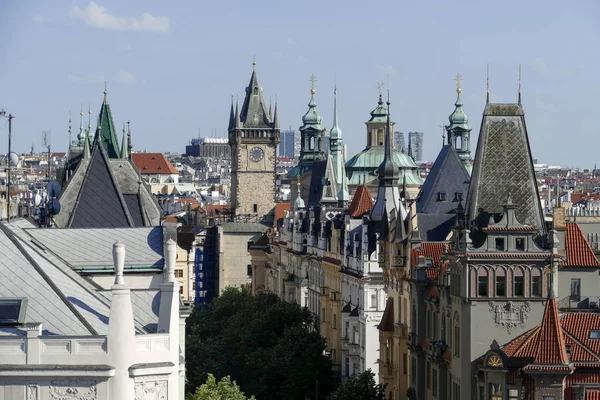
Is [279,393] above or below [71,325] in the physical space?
below

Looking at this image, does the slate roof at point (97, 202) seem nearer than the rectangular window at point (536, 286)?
Yes

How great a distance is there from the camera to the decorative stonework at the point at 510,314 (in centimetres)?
6906

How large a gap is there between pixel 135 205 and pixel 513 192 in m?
18.7

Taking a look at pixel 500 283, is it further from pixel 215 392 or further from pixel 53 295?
pixel 53 295

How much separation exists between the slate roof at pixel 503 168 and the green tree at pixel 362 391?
19657 mm

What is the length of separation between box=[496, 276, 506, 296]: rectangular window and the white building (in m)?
34.0

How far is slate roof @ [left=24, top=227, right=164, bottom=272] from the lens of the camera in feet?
145

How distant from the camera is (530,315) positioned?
227 ft

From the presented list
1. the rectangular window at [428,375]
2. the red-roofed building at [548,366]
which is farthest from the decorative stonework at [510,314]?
the rectangular window at [428,375]

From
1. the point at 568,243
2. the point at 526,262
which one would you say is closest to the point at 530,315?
the point at 526,262

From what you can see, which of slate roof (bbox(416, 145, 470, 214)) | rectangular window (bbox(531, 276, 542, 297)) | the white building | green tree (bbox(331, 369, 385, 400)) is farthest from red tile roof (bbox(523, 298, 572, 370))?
slate roof (bbox(416, 145, 470, 214))

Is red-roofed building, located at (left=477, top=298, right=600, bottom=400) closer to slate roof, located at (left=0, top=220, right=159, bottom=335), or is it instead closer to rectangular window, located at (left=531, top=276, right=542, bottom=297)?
rectangular window, located at (left=531, top=276, right=542, bottom=297)

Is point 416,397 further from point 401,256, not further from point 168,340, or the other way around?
point 168,340

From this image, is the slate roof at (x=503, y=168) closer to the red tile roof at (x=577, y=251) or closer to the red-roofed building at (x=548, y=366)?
the red tile roof at (x=577, y=251)
